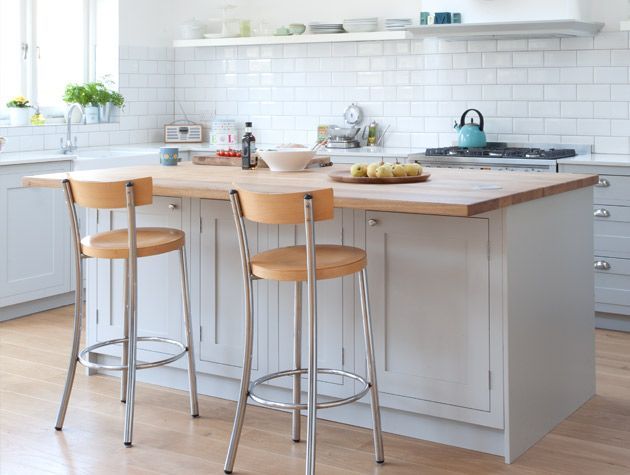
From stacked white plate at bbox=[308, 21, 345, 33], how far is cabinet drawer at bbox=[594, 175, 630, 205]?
2.37m

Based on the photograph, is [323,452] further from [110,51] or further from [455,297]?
[110,51]

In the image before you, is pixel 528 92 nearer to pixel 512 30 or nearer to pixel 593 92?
pixel 593 92

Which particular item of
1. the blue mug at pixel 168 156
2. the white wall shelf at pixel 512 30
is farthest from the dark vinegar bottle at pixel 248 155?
the white wall shelf at pixel 512 30

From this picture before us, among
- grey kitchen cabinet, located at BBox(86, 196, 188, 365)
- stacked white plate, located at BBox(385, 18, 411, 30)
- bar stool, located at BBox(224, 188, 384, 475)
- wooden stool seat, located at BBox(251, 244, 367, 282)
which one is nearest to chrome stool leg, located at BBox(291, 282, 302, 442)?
bar stool, located at BBox(224, 188, 384, 475)

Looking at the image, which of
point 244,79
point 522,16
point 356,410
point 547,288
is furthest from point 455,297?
point 244,79

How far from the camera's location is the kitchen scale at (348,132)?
6879mm

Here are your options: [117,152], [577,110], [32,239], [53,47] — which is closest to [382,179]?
[577,110]

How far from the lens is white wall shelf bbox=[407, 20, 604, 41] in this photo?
5.84 metres

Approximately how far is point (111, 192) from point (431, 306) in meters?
1.35

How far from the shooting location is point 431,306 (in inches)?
150

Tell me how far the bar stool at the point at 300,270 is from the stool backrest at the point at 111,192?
0.53m

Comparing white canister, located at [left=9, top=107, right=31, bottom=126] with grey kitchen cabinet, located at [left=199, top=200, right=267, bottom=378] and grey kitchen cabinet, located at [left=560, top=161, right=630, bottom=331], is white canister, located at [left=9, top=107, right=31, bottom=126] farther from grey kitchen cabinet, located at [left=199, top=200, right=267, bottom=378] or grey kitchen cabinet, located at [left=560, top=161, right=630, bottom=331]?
grey kitchen cabinet, located at [left=560, top=161, right=630, bottom=331]

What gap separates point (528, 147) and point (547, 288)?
270 cm

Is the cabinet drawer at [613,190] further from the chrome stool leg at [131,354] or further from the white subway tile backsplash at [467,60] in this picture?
the chrome stool leg at [131,354]
